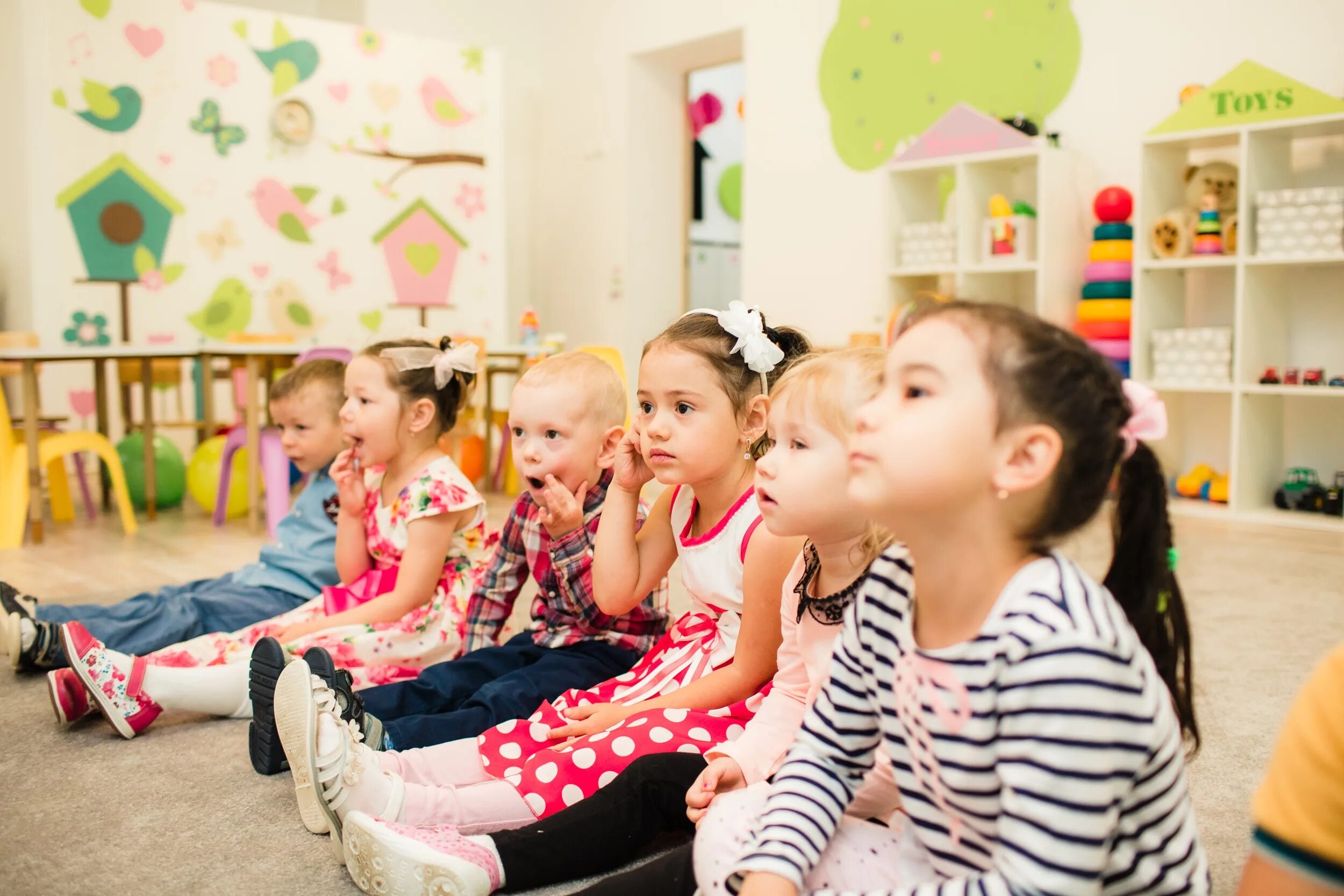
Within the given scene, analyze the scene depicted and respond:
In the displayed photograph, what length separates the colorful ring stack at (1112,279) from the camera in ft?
13.3

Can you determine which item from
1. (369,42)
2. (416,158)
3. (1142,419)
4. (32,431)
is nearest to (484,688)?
Result: (1142,419)

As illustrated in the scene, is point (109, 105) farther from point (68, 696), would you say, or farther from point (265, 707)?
point (265, 707)

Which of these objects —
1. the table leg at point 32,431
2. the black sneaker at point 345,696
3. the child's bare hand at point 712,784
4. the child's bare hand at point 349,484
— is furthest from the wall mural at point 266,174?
the child's bare hand at point 712,784

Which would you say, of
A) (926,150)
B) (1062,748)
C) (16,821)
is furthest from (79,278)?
(1062,748)

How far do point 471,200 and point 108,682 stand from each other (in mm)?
4772

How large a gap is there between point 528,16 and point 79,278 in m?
3.28

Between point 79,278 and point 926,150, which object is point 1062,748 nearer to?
point 926,150

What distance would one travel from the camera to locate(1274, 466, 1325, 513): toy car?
150 inches

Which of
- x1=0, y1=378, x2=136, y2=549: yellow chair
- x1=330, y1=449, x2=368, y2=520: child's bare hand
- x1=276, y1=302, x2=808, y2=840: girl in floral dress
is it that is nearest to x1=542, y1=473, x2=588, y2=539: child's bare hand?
x1=276, y1=302, x2=808, y2=840: girl in floral dress

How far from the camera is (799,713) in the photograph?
1.23 m

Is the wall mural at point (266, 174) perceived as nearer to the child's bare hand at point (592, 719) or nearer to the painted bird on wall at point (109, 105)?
the painted bird on wall at point (109, 105)

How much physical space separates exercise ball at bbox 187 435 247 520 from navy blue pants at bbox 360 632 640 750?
2720 millimetres

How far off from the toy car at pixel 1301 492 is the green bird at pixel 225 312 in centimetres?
454

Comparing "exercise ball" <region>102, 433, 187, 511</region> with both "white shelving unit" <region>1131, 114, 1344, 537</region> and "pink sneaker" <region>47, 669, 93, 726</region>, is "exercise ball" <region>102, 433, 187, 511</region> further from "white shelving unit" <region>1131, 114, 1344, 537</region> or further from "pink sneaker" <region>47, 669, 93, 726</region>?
"white shelving unit" <region>1131, 114, 1344, 537</region>
